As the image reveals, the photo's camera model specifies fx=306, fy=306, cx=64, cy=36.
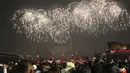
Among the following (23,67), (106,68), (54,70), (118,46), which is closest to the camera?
(23,67)

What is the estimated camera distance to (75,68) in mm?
12617

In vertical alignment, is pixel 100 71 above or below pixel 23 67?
below

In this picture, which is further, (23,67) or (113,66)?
(113,66)

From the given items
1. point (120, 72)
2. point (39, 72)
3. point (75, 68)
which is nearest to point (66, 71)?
point (75, 68)

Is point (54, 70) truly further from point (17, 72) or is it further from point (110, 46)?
point (110, 46)

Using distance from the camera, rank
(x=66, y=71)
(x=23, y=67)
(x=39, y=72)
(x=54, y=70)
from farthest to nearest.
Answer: (x=66, y=71)
(x=39, y=72)
(x=54, y=70)
(x=23, y=67)

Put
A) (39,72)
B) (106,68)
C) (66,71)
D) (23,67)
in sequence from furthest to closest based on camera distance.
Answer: (106,68) → (66,71) → (39,72) → (23,67)

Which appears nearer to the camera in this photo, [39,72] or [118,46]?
[39,72]

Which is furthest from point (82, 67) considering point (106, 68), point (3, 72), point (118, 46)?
point (118, 46)

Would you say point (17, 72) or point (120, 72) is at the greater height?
point (17, 72)

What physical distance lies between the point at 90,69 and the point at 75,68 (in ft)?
2.04

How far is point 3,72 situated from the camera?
31.0ft

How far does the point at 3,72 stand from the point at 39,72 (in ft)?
5.06

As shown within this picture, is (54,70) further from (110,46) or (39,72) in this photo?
(110,46)
